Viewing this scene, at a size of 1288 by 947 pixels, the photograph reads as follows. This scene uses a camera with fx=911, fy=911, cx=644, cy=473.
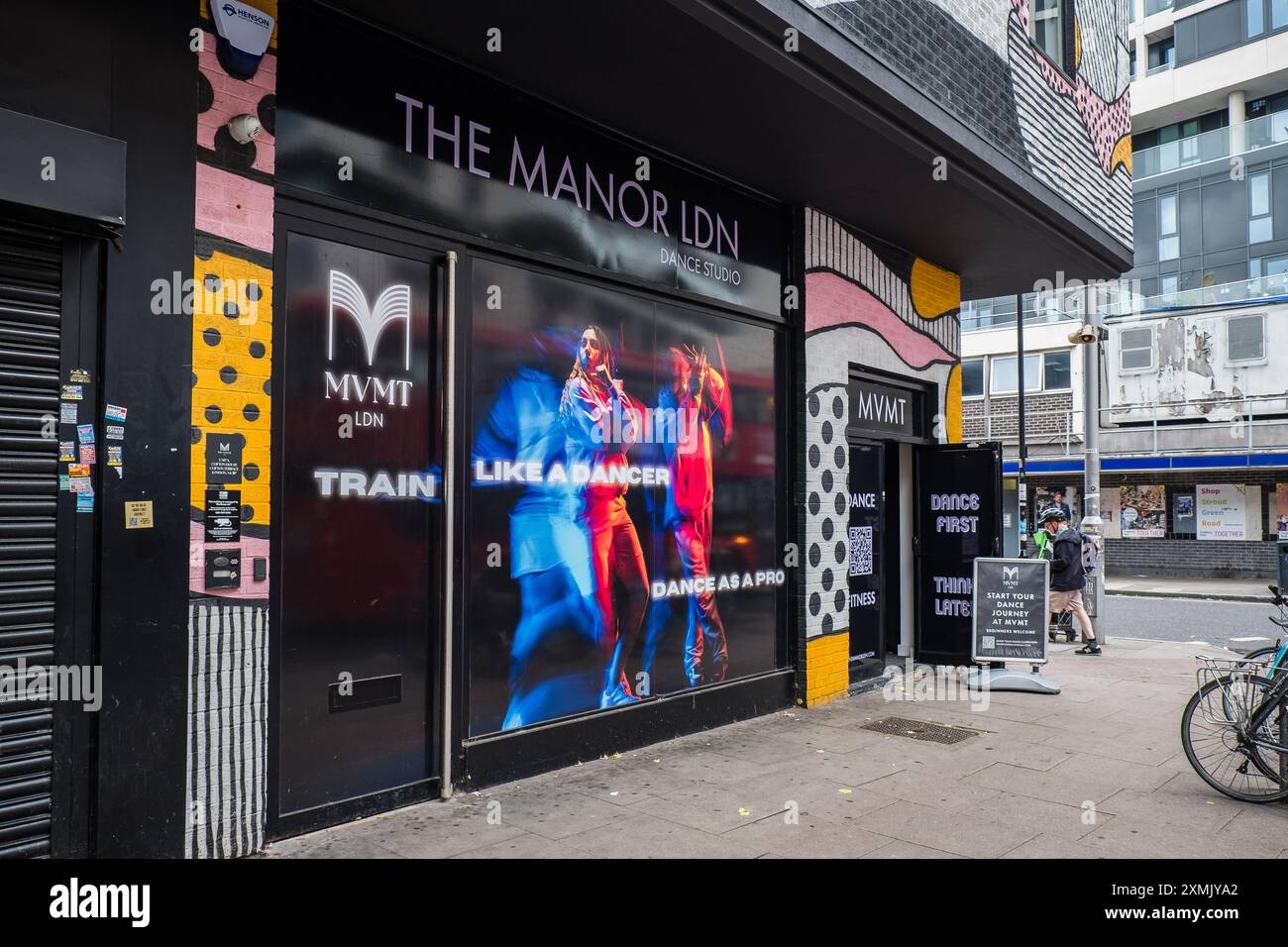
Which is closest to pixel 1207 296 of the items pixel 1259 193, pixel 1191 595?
pixel 1259 193

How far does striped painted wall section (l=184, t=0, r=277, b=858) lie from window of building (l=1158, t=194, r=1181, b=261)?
102 feet

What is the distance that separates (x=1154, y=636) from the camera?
46.2 ft

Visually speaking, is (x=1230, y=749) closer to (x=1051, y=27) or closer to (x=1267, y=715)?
(x=1267, y=715)

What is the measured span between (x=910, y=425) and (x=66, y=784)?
8969mm

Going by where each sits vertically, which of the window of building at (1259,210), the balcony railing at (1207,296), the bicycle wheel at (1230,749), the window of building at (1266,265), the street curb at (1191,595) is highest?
the window of building at (1259,210)

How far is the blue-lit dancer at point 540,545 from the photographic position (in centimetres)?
593

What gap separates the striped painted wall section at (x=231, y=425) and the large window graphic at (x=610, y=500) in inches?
55.8

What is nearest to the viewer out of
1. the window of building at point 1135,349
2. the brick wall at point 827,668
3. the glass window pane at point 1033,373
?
the brick wall at point 827,668

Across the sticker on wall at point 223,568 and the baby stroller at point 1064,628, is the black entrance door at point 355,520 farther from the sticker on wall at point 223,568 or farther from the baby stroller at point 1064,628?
the baby stroller at point 1064,628

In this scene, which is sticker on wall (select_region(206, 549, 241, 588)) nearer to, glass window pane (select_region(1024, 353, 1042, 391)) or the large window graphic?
the large window graphic

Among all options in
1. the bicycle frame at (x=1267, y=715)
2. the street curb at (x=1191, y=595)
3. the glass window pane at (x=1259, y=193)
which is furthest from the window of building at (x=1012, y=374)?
the bicycle frame at (x=1267, y=715)

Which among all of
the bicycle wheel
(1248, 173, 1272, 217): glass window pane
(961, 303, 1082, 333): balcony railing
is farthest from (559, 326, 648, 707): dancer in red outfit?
(1248, 173, 1272, 217): glass window pane

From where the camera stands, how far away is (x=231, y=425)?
175 inches

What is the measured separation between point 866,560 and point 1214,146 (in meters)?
26.1
